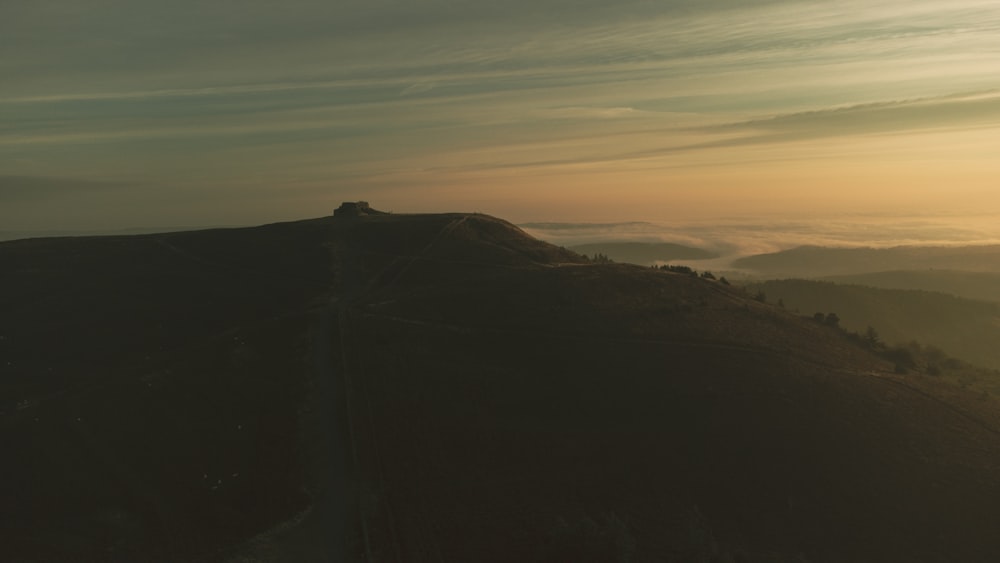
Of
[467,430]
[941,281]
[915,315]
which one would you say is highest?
[467,430]

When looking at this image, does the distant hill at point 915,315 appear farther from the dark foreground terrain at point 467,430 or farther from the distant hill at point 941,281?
the distant hill at point 941,281

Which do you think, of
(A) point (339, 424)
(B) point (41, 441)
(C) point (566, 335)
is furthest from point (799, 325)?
(B) point (41, 441)

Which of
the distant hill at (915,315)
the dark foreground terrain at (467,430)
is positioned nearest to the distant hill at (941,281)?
the distant hill at (915,315)

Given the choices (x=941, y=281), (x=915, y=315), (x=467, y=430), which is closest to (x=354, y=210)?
(x=467, y=430)

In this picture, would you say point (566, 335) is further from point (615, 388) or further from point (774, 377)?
point (774, 377)

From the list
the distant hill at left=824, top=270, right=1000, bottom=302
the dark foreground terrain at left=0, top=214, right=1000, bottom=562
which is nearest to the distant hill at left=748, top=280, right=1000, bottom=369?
the dark foreground terrain at left=0, top=214, right=1000, bottom=562

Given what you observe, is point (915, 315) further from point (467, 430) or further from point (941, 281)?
point (467, 430)

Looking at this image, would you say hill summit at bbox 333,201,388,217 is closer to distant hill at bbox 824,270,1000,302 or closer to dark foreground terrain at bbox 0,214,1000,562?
dark foreground terrain at bbox 0,214,1000,562

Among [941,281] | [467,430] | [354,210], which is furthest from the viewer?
[941,281]
